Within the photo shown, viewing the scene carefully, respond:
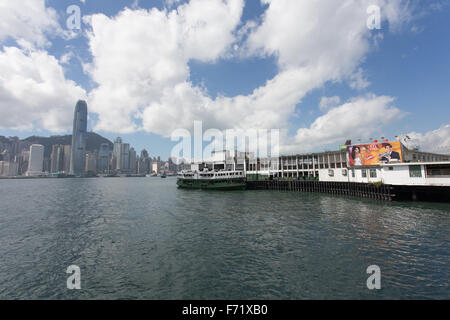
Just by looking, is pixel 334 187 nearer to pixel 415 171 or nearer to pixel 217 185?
pixel 415 171

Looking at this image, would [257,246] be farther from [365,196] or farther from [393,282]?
[365,196]

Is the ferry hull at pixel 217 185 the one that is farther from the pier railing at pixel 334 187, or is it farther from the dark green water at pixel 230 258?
the dark green water at pixel 230 258

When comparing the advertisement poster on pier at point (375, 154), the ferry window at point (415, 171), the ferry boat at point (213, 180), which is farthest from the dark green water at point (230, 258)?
the ferry boat at point (213, 180)

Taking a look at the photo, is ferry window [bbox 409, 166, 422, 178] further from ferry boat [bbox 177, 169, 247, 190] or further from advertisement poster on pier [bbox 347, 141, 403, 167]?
ferry boat [bbox 177, 169, 247, 190]

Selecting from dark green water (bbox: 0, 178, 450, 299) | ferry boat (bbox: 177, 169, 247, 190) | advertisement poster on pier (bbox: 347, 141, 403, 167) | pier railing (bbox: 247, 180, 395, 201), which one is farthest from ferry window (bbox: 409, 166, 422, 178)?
ferry boat (bbox: 177, 169, 247, 190)

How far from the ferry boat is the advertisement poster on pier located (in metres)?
35.7

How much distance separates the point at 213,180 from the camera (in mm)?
74812

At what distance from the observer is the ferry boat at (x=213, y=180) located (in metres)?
71.6

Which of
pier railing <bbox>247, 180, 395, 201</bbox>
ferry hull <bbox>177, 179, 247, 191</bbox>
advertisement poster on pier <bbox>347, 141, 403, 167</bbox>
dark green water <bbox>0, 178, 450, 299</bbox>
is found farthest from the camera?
ferry hull <bbox>177, 179, 247, 191</bbox>

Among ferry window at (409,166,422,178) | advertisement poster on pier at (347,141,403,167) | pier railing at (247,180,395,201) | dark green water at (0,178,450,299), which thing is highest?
advertisement poster on pier at (347,141,403,167)

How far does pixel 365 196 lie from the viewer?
43969mm

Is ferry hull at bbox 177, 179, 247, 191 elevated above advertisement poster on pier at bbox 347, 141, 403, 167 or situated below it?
below

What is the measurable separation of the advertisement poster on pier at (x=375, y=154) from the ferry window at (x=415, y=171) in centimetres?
385

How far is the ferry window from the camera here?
37469mm
